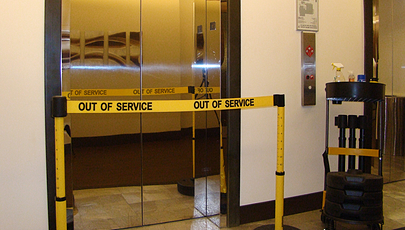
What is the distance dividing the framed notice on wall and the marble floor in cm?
A: 175

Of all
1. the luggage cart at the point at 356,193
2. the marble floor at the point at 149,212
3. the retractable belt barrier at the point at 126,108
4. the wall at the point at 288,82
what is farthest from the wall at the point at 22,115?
the luggage cart at the point at 356,193

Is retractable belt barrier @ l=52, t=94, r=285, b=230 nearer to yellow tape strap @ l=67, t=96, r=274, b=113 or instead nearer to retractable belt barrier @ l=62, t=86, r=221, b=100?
yellow tape strap @ l=67, t=96, r=274, b=113

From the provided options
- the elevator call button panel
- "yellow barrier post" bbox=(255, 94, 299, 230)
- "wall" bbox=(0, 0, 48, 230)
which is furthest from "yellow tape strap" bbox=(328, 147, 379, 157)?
"wall" bbox=(0, 0, 48, 230)

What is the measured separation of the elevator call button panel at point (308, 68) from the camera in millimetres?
3037

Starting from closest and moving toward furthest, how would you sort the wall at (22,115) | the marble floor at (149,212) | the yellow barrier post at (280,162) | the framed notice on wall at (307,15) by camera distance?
the wall at (22,115) → the yellow barrier post at (280,162) → the marble floor at (149,212) → the framed notice on wall at (307,15)

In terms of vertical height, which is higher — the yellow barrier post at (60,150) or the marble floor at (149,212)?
the yellow barrier post at (60,150)

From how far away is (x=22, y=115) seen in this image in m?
2.13

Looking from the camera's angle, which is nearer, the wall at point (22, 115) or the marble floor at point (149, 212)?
the wall at point (22, 115)

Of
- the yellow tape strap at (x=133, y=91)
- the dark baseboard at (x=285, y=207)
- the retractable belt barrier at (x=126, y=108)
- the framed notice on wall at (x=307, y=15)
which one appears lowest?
the dark baseboard at (x=285, y=207)

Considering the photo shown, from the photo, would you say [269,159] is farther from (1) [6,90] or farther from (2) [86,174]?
(1) [6,90]

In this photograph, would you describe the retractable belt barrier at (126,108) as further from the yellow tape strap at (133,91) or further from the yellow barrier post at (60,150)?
the yellow tape strap at (133,91)

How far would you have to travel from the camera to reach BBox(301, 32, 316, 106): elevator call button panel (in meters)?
3.04

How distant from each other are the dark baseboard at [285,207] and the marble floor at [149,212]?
54 mm

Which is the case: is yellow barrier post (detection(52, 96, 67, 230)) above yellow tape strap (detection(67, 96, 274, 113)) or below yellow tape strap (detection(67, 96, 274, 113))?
below
